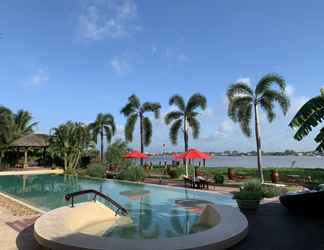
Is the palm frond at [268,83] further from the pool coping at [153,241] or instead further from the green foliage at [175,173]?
the pool coping at [153,241]

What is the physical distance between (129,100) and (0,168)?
1806 centimetres

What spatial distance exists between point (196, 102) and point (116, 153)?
32.0 feet

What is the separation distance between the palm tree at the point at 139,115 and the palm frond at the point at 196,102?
203 inches

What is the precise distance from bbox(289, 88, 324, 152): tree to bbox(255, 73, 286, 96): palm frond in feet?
29.9

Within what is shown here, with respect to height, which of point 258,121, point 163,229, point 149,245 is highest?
point 258,121

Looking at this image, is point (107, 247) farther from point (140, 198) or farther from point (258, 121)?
point (258, 121)

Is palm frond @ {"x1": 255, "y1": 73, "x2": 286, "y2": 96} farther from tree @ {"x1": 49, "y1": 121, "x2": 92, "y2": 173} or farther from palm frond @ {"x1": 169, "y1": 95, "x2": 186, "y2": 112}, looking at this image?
tree @ {"x1": 49, "y1": 121, "x2": 92, "y2": 173}

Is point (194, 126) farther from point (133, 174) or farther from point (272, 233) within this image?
point (272, 233)

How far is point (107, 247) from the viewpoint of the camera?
5.20 metres

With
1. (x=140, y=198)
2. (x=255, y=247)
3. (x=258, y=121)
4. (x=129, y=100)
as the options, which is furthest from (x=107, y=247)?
(x=129, y=100)

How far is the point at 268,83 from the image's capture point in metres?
18.2

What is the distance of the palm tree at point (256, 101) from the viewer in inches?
705

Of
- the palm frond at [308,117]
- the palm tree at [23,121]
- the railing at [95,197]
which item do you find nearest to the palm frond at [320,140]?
the palm frond at [308,117]

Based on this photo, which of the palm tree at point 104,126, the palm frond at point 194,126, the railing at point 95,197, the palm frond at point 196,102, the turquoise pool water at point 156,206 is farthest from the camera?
the palm tree at point 104,126
